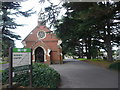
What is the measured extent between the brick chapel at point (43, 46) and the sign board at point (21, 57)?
40.0 feet

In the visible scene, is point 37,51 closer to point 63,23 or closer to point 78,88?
point 63,23

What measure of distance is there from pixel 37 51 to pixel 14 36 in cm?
754

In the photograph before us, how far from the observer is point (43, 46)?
55.4ft

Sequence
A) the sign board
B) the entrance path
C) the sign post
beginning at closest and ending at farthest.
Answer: the sign post → the sign board → the entrance path

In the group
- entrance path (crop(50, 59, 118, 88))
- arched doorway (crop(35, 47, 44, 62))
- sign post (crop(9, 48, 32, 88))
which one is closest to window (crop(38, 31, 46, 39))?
arched doorway (crop(35, 47, 44, 62))

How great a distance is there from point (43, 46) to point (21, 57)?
1291cm

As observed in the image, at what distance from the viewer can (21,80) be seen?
4309mm

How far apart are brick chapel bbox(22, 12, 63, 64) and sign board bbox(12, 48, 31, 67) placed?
12.2 metres

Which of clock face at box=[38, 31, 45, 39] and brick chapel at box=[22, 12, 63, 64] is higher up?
clock face at box=[38, 31, 45, 39]

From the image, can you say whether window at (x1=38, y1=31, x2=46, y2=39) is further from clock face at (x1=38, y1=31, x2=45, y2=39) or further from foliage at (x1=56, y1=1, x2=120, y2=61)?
foliage at (x1=56, y1=1, x2=120, y2=61)

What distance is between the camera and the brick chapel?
16.8 meters

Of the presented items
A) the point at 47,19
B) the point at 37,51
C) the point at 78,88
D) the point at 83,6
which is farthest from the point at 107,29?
the point at 37,51

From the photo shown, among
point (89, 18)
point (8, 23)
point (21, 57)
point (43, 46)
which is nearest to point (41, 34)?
point (43, 46)

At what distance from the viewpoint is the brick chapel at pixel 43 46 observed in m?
16.8
